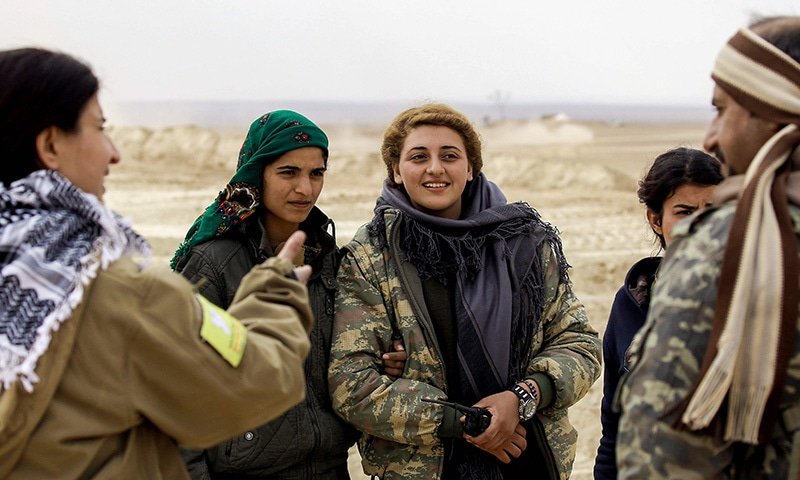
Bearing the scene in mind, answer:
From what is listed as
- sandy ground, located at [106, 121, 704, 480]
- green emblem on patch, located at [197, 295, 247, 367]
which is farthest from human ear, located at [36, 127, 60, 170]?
sandy ground, located at [106, 121, 704, 480]

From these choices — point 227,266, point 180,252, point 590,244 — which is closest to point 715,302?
point 227,266

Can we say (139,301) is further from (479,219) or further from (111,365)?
(479,219)

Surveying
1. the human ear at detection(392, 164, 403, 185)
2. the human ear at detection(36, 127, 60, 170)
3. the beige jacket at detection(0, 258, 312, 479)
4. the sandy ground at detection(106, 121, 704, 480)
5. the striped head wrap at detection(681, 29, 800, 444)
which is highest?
the human ear at detection(36, 127, 60, 170)

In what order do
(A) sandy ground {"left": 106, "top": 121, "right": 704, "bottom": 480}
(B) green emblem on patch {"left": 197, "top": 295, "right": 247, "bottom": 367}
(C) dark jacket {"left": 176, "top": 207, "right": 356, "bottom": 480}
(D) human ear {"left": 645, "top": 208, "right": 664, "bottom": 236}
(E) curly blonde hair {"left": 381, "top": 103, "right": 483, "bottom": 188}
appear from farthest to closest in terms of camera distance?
1. (A) sandy ground {"left": 106, "top": 121, "right": 704, "bottom": 480}
2. (D) human ear {"left": 645, "top": 208, "right": 664, "bottom": 236}
3. (E) curly blonde hair {"left": 381, "top": 103, "right": 483, "bottom": 188}
4. (C) dark jacket {"left": 176, "top": 207, "right": 356, "bottom": 480}
5. (B) green emblem on patch {"left": 197, "top": 295, "right": 247, "bottom": 367}

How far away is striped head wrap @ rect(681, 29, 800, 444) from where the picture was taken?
1.79 metres

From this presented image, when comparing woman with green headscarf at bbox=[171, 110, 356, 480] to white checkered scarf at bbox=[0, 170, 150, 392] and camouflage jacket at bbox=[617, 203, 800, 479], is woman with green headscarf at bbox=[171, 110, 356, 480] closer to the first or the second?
white checkered scarf at bbox=[0, 170, 150, 392]

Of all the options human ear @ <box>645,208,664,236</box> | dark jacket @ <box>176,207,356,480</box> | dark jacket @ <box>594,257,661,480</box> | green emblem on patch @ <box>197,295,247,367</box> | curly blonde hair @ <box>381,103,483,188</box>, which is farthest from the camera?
human ear @ <box>645,208,664,236</box>

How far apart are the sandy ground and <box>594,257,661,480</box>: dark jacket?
2.14ft

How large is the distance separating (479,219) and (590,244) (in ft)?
30.2

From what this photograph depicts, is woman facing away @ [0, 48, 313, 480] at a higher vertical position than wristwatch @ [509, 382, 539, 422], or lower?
higher

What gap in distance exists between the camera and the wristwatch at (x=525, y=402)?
3090 mm

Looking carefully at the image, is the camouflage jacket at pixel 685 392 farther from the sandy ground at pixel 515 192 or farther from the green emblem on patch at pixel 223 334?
the sandy ground at pixel 515 192

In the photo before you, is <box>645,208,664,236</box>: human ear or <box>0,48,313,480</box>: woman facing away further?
<box>645,208,664,236</box>: human ear

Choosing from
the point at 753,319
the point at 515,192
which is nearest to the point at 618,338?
the point at 753,319
